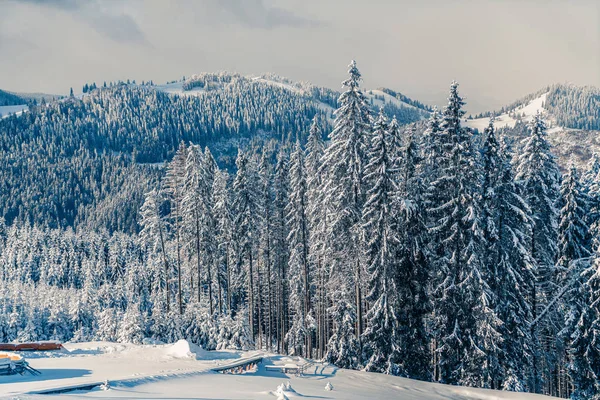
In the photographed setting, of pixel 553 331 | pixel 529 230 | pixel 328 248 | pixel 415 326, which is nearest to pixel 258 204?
pixel 328 248

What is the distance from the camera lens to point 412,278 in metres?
31.4

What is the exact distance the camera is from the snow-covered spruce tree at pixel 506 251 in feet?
98.4

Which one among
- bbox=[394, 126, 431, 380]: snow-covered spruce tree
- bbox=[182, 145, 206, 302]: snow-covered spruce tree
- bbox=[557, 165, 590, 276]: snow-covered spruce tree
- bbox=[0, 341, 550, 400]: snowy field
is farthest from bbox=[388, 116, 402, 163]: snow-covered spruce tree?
bbox=[182, 145, 206, 302]: snow-covered spruce tree

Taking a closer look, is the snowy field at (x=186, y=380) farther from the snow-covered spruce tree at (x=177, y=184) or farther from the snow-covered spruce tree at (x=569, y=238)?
the snow-covered spruce tree at (x=177, y=184)

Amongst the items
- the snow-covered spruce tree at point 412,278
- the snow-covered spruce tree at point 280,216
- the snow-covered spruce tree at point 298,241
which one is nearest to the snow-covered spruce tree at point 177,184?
the snow-covered spruce tree at point 280,216

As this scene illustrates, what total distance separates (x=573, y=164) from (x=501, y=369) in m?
13.3

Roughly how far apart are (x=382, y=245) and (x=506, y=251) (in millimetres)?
7178

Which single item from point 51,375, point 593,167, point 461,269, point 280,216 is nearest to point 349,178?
point 461,269

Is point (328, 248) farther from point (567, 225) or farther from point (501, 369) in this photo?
point (567, 225)

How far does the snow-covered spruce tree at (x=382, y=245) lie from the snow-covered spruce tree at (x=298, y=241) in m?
10.1

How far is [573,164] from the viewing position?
32219 millimetres

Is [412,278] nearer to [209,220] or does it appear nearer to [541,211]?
[541,211]

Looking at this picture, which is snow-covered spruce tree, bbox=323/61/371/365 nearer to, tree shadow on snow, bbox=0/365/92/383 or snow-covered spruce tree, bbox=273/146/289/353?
snow-covered spruce tree, bbox=273/146/289/353

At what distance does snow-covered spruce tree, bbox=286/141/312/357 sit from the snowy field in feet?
51.4
